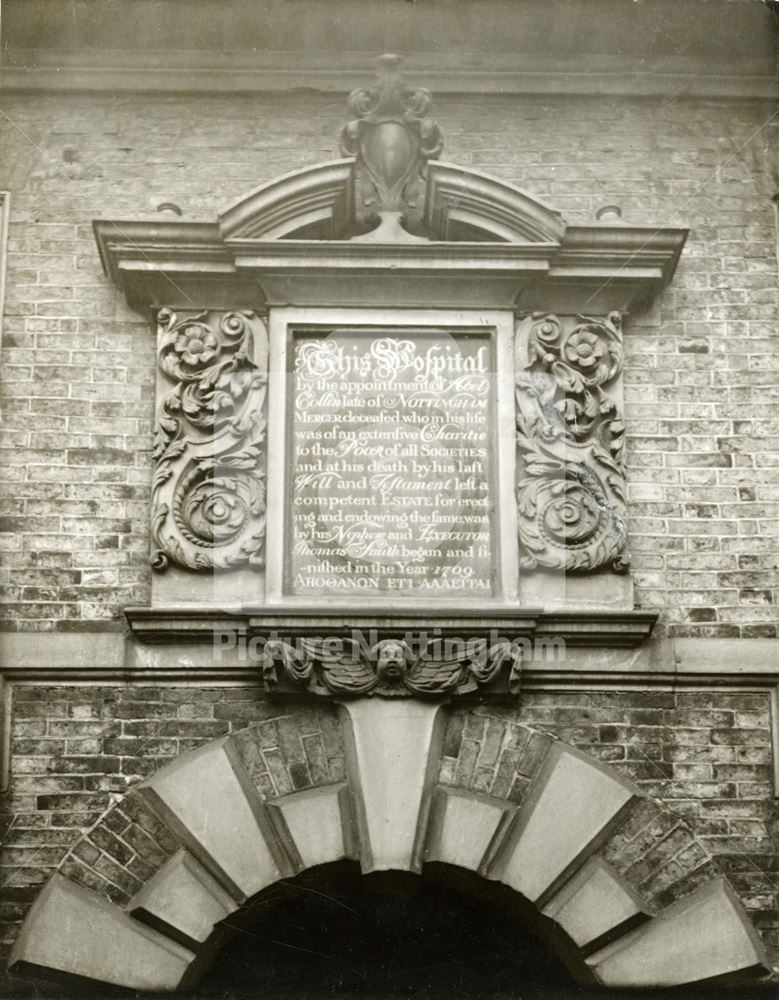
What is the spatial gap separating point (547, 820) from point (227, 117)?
3.78 meters

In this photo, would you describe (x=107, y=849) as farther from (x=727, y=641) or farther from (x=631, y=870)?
(x=727, y=641)

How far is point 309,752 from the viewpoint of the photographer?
21.7 ft

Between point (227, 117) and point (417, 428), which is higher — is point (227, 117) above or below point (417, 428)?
above

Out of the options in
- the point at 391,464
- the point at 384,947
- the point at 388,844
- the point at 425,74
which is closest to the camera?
the point at 388,844

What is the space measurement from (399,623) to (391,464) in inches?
30.2

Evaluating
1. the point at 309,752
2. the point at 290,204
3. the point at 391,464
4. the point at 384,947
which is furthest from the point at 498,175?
the point at 384,947

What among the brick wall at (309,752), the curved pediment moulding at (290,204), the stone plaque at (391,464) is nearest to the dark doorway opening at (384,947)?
the brick wall at (309,752)

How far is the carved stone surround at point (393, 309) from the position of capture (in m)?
6.93

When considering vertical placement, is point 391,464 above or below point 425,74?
below

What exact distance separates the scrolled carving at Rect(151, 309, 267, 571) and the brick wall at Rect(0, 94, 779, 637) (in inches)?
A: 5.3

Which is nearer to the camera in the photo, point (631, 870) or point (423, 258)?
point (631, 870)

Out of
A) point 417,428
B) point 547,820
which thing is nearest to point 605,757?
point 547,820

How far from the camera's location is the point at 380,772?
653 centimetres

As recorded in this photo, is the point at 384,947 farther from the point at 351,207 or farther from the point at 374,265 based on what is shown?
the point at 351,207
